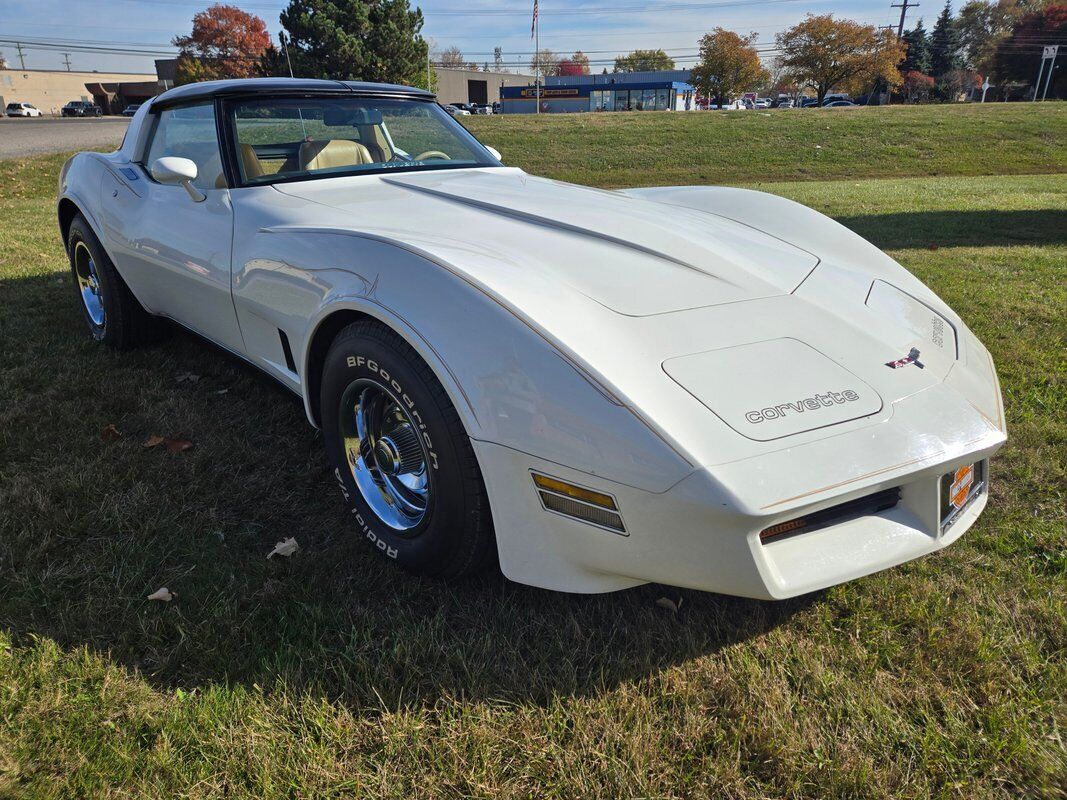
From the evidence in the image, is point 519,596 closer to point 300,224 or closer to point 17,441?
point 300,224

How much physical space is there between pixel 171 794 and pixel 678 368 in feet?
4.46

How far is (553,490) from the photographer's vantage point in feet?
5.16

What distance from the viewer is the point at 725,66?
51344 millimetres

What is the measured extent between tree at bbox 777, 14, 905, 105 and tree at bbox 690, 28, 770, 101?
457cm

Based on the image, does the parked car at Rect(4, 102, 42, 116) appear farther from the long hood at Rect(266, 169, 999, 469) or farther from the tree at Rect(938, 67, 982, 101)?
the tree at Rect(938, 67, 982, 101)

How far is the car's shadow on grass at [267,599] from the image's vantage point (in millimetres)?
1716

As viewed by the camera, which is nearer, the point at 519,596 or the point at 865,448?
the point at 865,448

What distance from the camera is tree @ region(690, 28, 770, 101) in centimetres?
5094

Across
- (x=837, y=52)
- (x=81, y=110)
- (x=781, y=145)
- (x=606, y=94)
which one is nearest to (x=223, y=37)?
(x=81, y=110)

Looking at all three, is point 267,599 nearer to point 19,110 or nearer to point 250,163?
point 250,163

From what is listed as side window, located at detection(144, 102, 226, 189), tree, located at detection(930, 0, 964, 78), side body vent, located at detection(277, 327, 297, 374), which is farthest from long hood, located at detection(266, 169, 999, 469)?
tree, located at detection(930, 0, 964, 78)

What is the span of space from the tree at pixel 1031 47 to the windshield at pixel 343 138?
61.1m

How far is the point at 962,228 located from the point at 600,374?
7519mm

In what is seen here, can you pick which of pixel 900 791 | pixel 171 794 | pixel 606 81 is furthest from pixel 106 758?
pixel 606 81
